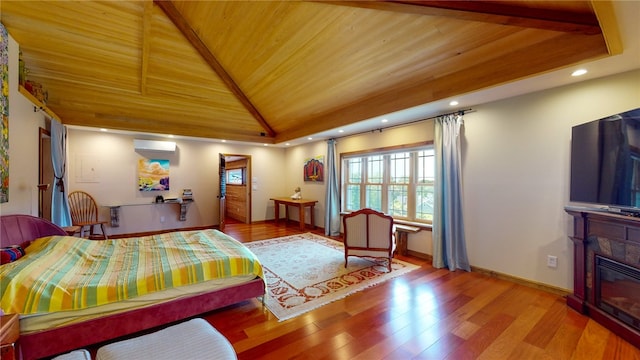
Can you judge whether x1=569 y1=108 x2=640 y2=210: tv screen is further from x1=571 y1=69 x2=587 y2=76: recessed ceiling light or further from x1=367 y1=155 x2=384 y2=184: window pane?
x1=367 y1=155 x2=384 y2=184: window pane

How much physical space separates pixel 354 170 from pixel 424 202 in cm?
181

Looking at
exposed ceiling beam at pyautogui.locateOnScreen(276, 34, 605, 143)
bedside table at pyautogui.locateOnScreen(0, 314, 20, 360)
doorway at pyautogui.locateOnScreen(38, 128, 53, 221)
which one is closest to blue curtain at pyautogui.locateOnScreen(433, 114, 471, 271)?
exposed ceiling beam at pyautogui.locateOnScreen(276, 34, 605, 143)

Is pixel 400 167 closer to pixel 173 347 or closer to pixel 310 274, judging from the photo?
pixel 310 274

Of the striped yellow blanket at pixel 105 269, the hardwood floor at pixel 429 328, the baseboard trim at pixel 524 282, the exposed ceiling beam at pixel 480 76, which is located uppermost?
the exposed ceiling beam at pixel 480 76

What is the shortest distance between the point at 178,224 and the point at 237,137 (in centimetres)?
261

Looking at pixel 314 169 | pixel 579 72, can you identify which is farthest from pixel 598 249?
pixel 314 169

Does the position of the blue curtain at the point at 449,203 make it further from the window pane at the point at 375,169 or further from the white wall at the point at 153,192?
the white wall at the point at 153,192

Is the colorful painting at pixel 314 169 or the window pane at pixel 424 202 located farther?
the colorful painting at pixel 314 169

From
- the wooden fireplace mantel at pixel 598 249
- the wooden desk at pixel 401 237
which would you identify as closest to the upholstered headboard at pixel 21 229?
the wooden desk at pixel 401 237


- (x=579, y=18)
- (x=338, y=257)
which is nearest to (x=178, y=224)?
(x=338, y=257)

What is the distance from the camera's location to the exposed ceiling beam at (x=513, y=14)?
192 cm

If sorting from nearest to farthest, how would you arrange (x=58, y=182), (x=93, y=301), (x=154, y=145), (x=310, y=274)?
(x=93, y=301) < (x=310, y=274) < (x=58, y=182) < (x=154, y=145)

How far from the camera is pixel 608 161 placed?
2.18 meters

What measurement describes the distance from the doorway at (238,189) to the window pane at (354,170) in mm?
2924
